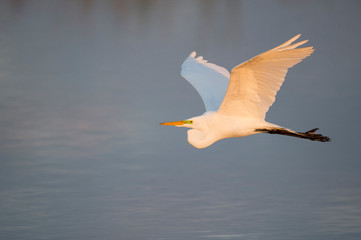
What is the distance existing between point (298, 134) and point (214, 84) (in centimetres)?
102

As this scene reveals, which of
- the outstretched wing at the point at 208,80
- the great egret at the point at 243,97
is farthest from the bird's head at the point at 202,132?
the outstretched wing at the point at 208,80

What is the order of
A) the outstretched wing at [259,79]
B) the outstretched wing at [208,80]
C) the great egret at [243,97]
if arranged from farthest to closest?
the outstretched wing at [208,80] → the great egret at [243,97] → the outstretched wing at [259,79]

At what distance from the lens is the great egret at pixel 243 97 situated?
4.56 m

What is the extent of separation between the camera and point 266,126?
5.16m

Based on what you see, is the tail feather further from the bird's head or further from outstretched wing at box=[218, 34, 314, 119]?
the bird's head

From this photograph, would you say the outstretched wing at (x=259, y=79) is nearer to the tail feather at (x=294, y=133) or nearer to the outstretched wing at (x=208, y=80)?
the tail feather at (x=294, y=133)

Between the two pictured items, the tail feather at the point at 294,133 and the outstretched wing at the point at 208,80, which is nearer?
the tail feather at the point at 294,133

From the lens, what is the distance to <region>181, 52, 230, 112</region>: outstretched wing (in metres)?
5.67

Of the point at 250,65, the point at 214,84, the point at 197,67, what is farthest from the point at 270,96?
the point at 197,67

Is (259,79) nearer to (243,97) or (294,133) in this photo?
(243,97)

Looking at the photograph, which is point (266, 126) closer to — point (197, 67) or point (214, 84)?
point (214, 84)

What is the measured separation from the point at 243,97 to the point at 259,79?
0.24m

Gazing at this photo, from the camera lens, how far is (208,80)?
5.92m

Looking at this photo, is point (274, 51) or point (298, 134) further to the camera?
point (298, 134)
